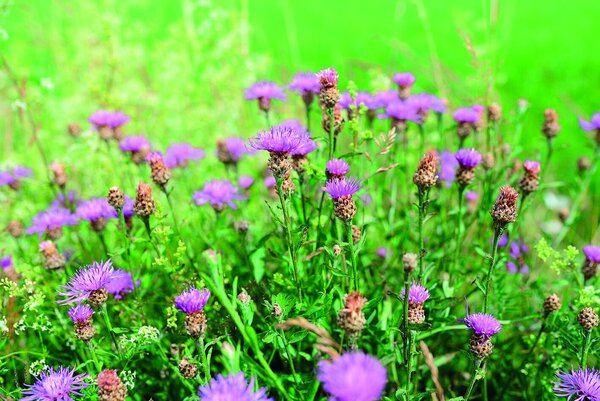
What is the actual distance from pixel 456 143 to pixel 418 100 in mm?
298

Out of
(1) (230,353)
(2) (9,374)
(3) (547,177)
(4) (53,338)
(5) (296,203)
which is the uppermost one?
(3) (547,177)

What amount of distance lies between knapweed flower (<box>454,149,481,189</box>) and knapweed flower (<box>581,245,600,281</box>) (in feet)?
1.39

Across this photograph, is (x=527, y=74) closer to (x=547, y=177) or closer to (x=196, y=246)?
(x=547, y=177)

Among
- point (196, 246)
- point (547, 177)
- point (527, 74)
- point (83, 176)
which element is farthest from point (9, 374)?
point (527, 74)

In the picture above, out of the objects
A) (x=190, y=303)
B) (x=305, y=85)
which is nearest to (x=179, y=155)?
(x=305, y=85)

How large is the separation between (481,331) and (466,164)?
64 centimetres

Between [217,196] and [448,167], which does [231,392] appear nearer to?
[217,196]

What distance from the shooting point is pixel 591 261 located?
1761mm

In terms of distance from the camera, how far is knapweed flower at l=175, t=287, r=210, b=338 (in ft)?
4.32

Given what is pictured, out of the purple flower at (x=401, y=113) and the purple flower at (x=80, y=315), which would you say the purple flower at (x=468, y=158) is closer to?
the purple flower at (x=401, y=113)

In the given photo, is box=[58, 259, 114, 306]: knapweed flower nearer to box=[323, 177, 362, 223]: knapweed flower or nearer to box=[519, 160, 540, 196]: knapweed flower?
box=[323, 177, 362, 223]: knapweed flower

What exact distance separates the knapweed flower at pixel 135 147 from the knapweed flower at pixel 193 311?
1.14 meters

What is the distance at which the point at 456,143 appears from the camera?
7.66 feet

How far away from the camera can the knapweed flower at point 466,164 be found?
1.76 m
